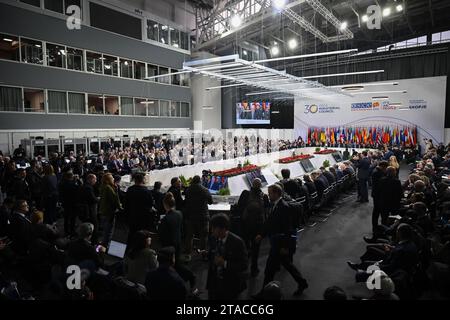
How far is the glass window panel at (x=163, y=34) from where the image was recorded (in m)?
19.7

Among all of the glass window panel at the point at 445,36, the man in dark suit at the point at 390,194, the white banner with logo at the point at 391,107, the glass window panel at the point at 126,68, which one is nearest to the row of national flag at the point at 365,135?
the white banner with logo at the point at 391,107

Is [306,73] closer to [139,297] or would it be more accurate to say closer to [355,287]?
[355,287]

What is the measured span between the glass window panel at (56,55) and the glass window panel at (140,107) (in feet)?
15.2

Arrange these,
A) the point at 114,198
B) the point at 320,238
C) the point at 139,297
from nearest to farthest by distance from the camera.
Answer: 1. the point at 139,297
2. the point at 114,198
3. the point at 320,238

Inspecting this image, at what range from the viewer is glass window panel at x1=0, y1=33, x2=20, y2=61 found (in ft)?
42.4

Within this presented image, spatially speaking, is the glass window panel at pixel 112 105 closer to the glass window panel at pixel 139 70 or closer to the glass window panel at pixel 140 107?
the glass window panel at pixel 140 107

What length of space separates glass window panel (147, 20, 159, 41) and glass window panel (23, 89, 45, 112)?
7621mm

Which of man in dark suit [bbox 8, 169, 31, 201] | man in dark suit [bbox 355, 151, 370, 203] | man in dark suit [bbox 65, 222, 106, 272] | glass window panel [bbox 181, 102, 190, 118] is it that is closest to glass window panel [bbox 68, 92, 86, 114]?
glass window panel [bbox 181, 102, 190, 118]

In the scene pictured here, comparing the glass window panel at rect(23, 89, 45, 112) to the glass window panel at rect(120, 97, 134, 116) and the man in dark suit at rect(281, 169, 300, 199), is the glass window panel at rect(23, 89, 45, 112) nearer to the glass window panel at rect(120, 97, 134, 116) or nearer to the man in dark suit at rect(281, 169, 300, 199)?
the glass window panel at rect(120, 97, 134, 116)

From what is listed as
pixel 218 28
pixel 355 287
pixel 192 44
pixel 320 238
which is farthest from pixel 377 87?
pixel 355 287

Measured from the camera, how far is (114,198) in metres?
5.12

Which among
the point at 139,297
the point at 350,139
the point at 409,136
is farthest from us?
the point at 350,139

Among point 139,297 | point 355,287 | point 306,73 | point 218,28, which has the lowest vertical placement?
point 355,287
